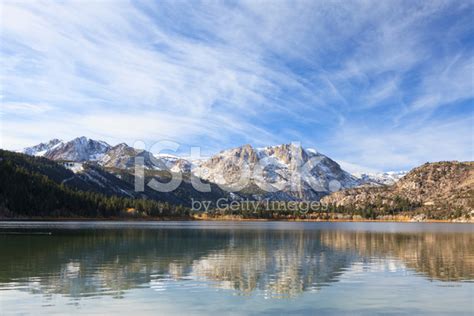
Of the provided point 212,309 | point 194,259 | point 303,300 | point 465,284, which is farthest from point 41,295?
point 465,284

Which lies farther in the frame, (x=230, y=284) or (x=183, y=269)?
(x=183, y=269)

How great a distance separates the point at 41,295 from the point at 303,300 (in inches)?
779

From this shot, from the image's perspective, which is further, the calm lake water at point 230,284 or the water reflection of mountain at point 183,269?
the water reflection of mountain at point 183,269

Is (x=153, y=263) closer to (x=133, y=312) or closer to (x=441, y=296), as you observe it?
(x=133, y=312)

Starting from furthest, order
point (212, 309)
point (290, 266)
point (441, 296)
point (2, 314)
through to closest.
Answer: point (290, 266), point (441, 296), point (212, 309), point (2, 314)

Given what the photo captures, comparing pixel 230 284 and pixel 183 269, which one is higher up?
pixel 230 284

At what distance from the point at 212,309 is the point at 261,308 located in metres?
3.30

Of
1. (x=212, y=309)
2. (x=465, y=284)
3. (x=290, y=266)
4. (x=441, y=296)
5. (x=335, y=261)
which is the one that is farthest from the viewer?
(x=335, y=261)

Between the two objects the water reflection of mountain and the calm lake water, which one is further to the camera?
the water reflection of mountain

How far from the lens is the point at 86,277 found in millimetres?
43000

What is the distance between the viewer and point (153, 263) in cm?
5528

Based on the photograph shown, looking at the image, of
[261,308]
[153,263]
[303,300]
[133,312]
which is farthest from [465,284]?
[153,263]

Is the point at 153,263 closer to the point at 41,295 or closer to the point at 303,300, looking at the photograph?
the point at 41,295

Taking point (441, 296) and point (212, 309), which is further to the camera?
point (441, 296)
